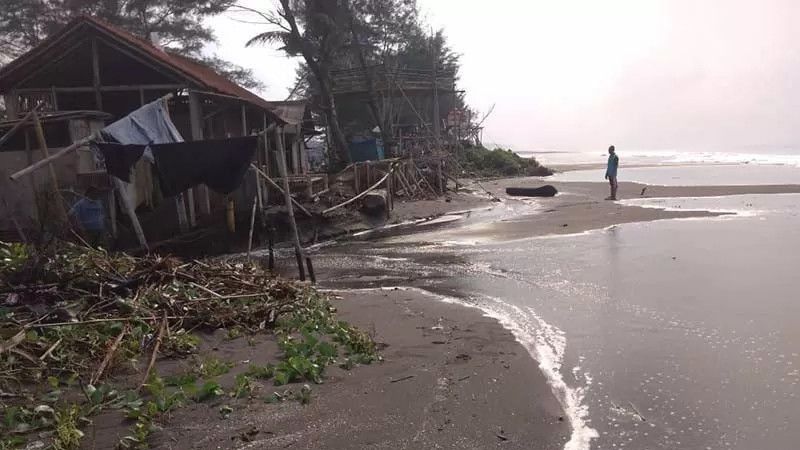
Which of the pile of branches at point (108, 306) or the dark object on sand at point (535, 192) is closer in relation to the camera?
the pile of branches at point (108, 306)

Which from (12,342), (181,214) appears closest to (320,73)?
(181,214)

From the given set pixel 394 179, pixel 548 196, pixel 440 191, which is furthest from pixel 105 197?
pixel 548 196

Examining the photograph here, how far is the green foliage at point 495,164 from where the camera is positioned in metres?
42.4

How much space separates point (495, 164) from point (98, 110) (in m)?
31.0

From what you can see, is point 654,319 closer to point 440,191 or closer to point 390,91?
point 440,191

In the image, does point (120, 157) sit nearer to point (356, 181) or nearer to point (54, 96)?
point (54, 96)

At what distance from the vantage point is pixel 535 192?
27125 millimetres

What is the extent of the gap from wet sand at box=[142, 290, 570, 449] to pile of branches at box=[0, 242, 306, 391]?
4.29 ft

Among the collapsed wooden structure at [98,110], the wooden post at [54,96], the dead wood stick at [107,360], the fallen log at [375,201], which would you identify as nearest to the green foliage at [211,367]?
the dead wood stick at [107,360]

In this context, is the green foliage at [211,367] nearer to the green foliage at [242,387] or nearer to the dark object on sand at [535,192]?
the green foliage at [242,387]

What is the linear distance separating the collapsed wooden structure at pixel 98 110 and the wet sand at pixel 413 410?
5871 mm

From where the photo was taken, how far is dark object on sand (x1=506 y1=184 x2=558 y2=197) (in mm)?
26938

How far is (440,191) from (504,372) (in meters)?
20.9

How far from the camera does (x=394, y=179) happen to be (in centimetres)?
2433
